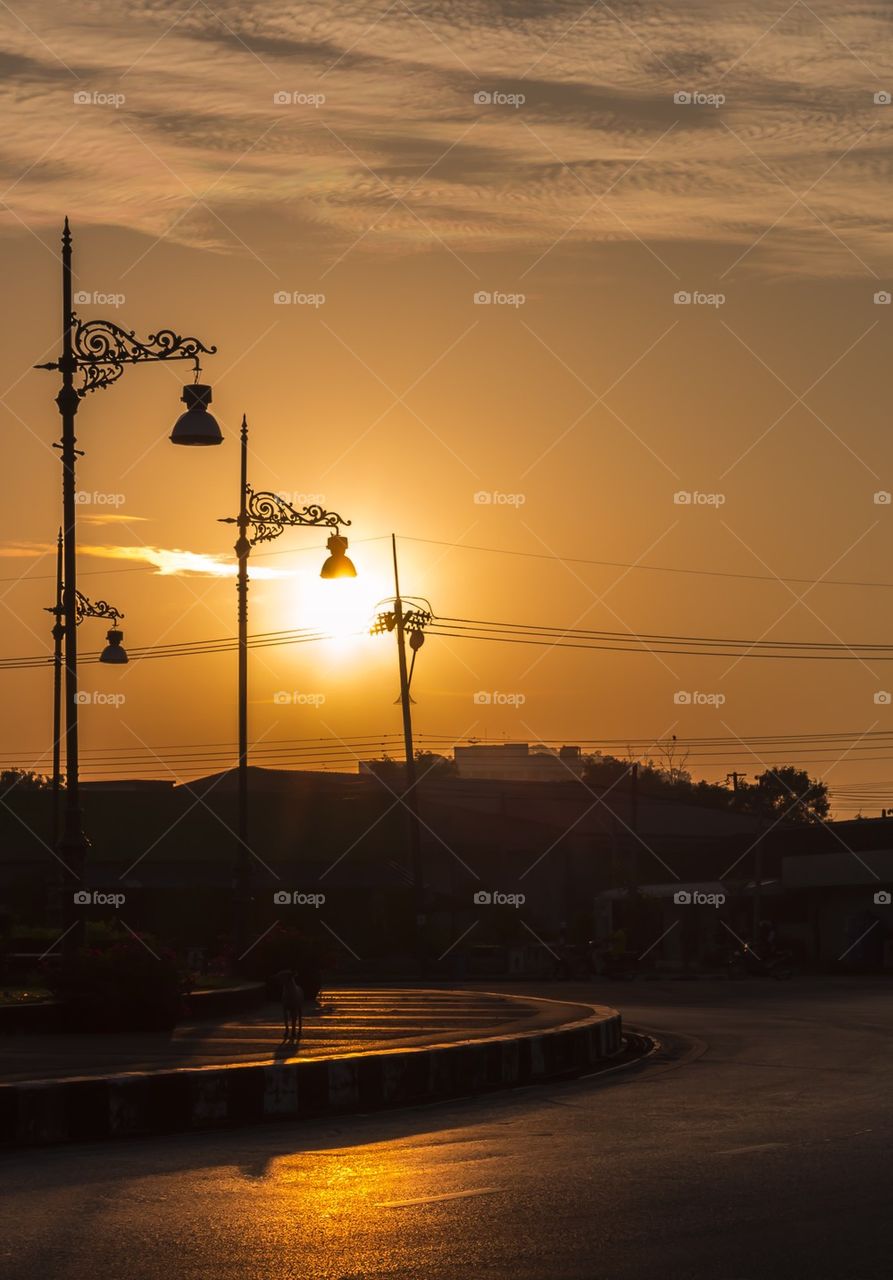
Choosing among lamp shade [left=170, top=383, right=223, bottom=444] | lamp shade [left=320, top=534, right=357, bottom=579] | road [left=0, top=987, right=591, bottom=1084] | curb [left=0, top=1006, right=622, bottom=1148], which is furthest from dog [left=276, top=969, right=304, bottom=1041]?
lamp shade [left=320, top=534, right=357, bottom=579]

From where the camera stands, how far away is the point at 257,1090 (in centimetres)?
1405

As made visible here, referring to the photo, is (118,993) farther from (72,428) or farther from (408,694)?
(408,694)

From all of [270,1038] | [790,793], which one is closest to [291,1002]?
[270,1038]

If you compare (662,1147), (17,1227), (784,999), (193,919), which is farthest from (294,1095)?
(193,919)

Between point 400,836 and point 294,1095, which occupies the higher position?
point 400,836

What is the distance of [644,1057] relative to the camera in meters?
20.6

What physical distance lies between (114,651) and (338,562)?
6.64 metres

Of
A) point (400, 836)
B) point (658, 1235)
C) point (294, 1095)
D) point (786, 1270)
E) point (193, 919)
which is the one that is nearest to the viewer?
point (786, 1270)

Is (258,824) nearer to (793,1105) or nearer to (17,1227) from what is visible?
(793,1105)

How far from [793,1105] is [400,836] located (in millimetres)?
58448

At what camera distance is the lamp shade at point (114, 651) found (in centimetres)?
3095

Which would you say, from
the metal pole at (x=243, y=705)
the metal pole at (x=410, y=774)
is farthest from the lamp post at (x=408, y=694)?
the metal pole at (x=243, y=705)

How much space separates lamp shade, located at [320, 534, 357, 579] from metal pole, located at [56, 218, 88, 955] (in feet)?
20.5

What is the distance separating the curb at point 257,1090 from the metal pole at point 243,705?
42.7 feet
